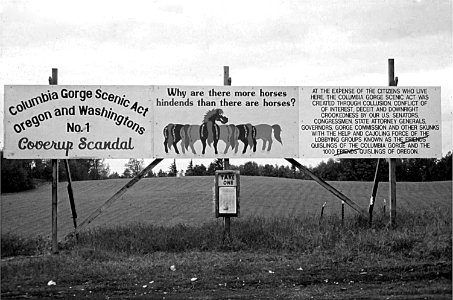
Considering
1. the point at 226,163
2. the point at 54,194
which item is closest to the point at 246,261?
the point at 226,163

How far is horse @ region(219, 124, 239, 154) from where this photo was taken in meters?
13.3

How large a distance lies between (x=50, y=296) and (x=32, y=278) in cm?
152

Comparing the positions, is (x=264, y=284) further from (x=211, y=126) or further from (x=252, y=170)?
(x=252, y=170)

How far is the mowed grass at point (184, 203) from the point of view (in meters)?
18.3

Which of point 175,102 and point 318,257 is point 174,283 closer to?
point 318,257

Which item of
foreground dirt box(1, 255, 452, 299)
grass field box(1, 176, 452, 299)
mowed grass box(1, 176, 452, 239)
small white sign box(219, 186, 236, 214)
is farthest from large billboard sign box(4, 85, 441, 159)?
foreground dirt box(1, 255, 452, 299)

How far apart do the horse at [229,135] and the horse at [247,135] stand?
0.08m

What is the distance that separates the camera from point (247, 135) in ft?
43.5

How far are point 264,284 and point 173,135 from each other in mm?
4932

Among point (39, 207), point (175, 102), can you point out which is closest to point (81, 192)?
point (39, 207)

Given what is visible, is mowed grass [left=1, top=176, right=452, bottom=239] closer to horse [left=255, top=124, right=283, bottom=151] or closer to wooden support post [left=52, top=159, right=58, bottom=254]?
wooden support post [left=52, top=159, right=58, bottom=254]

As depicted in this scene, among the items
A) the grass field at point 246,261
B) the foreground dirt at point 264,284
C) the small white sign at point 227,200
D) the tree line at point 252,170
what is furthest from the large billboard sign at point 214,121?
the tree line at point 252,170

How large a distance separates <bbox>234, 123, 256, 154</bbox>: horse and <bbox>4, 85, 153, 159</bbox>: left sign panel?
2.09m

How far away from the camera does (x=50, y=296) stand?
8.74 metres
